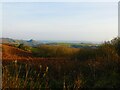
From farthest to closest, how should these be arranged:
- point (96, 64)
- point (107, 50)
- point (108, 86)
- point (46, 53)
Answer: point (46, 53)
point (107, 50)
point (96, 64)
point (108, 86)

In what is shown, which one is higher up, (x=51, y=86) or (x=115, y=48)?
(x=115, y=48)

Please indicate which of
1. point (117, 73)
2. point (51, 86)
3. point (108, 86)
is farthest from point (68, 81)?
point (117, 73)

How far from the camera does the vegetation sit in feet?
21.6

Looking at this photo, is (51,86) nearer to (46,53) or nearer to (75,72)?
(75,72)

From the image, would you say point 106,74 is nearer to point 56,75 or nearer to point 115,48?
point 56,75

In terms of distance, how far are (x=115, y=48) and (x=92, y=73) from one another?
2557mm

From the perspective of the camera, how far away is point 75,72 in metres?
8.93

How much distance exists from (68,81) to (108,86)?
3.39 feet

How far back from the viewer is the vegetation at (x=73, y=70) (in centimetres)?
659

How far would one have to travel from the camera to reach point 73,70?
9.25m

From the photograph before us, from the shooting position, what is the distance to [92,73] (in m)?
8.88

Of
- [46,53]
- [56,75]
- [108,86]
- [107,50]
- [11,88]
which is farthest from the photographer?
[46,53]

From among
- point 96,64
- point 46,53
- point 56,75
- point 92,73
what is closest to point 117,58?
point 96,64

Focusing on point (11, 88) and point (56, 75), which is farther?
point (56, 75)
